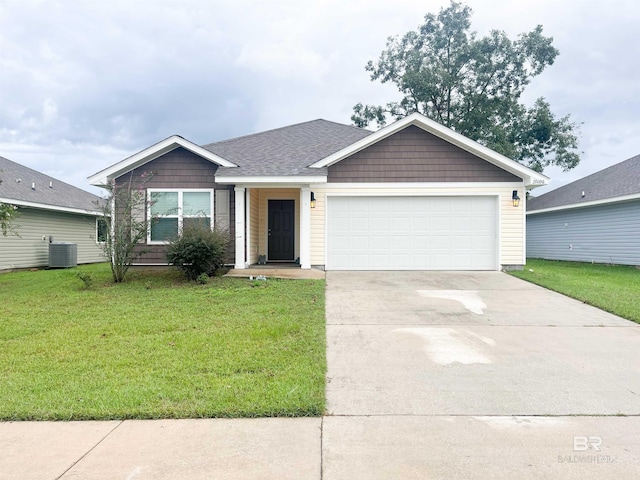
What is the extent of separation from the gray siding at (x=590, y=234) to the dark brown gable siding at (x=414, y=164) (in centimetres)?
657

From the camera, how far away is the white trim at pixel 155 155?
36.3 ft

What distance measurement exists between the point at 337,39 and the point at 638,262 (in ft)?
48.1

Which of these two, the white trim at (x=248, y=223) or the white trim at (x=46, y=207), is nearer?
the white trim at (x=248, y=223)

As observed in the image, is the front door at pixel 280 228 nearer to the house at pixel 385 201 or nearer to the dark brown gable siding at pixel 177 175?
the house at pixel 385 201

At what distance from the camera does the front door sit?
13281 mm

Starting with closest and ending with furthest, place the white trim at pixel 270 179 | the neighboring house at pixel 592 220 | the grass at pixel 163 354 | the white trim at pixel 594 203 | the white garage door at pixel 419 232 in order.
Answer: the grass at pixel 163 354, the white trim at pixel 270 179, the white garage door at pixel 419 232, the white trim at pixel 594 203, the neighboring house at pixel 592 220

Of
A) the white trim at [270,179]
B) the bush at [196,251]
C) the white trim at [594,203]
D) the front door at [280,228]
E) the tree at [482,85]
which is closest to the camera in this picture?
the bush at [196,251]

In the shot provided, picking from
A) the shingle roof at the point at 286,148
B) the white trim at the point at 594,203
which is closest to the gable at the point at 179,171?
the shingle roof at the point at 286,148

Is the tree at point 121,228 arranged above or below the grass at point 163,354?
above

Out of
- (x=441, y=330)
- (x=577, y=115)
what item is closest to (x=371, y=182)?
(x=441, y=330)

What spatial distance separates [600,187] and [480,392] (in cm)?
1668

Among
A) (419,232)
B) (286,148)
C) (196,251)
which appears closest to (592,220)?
(419,232)

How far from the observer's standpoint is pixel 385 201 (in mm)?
11531

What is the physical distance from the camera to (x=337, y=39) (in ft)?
56.9
